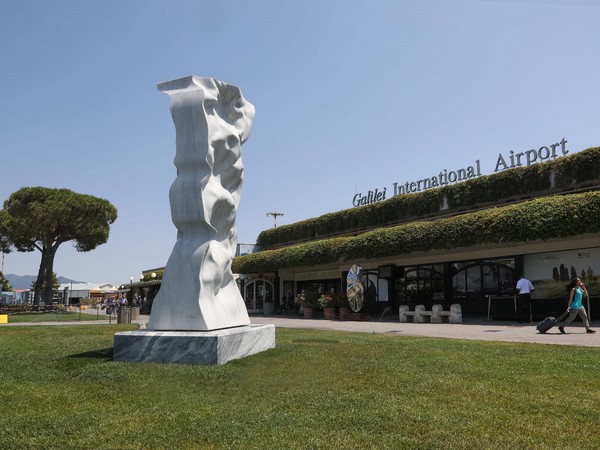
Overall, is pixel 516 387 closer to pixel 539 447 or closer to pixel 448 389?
pixel 448 389

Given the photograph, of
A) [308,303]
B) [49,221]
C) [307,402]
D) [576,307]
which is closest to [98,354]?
[307,402]

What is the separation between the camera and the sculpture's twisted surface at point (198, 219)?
8312mm

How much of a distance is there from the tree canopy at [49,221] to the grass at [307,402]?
99.9 feet

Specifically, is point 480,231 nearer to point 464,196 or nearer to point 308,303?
point 464,196

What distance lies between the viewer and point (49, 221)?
35.5 metres

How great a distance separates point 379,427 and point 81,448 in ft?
7.63

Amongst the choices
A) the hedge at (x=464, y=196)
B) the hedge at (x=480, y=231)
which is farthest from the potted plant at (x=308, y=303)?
the hedge at (x=464, y=196)

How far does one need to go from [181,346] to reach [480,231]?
46.2 feet

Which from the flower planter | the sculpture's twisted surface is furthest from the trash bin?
the sculpture's twisted surface

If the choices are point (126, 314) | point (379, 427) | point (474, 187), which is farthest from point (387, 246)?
point (379, 427)

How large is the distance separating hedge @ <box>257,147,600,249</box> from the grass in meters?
13.6

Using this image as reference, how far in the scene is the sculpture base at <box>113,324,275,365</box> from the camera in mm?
7434

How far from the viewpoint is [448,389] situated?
18.7 feet

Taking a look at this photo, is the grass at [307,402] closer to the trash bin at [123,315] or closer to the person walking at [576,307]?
the person walking at [576,307]
